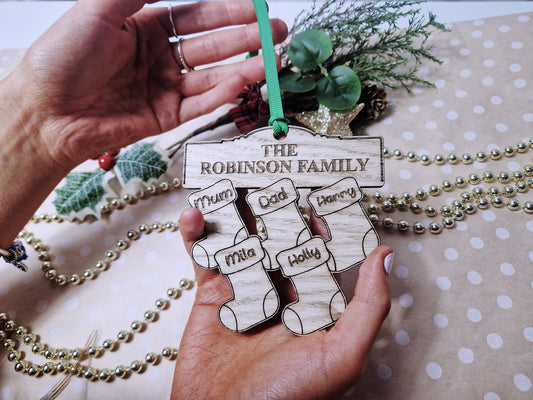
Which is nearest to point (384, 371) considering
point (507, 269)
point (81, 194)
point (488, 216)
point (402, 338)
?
point (402, 338)

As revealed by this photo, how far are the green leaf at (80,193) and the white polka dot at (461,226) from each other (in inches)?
45.3

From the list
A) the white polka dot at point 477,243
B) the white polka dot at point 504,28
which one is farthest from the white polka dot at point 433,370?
the white polka dot at point 504,28

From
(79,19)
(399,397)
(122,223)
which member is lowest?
(399,397)

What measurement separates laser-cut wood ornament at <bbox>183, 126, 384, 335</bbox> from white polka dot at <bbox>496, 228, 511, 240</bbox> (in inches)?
18.2

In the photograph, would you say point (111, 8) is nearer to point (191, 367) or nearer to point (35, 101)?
point (35, 101)

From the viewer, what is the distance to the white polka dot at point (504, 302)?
100 cm

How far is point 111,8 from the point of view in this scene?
1089 millimetres

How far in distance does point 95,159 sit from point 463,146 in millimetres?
1251

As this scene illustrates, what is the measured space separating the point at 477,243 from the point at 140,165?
43.5 inches

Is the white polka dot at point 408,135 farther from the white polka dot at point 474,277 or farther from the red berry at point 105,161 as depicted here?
the red berry at point 105,161

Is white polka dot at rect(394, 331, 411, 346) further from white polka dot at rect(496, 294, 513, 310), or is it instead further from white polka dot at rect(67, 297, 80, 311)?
white polka dot at rect(67, 297, 80, 311)

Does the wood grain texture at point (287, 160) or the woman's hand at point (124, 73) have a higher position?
the woman's hand at point (124, 73)

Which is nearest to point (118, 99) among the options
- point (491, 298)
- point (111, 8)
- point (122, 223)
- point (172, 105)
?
point (172, 105)

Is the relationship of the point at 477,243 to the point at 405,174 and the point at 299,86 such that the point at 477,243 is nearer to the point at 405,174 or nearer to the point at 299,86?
the point at 405,174
